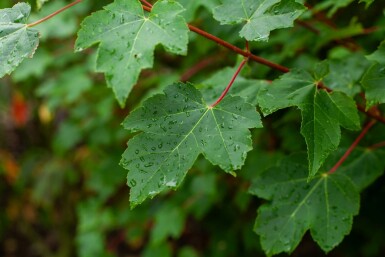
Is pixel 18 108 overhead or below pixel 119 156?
below

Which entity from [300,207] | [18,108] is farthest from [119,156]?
[300,207]

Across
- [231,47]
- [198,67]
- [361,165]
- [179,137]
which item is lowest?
[198,67]

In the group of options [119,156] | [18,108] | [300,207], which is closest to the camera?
[300,207]

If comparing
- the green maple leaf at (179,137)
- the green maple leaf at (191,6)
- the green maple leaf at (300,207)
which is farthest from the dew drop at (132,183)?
the green maple leaf at (191,6)

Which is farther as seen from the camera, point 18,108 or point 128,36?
point 18,108

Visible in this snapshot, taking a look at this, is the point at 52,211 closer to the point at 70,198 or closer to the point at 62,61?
the point at 70,198

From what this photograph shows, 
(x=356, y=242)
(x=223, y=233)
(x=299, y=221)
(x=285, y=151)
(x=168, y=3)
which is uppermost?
(x=168, y=3)

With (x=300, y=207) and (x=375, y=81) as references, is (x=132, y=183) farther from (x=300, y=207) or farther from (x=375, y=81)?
(x=375, y=81)

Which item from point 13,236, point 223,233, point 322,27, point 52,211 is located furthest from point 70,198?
point 322,27
